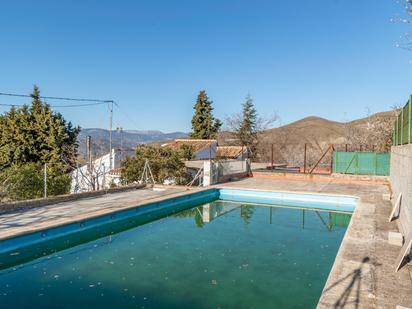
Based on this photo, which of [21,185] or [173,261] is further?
[21,185]

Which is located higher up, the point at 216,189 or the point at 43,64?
the point at 43,64

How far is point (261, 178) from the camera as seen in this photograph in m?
19.9

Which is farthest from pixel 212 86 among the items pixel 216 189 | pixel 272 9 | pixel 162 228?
pixel 162 228

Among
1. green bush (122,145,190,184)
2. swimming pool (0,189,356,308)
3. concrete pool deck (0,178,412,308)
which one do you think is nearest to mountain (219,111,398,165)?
concrete pool deck (0,178,412,308)

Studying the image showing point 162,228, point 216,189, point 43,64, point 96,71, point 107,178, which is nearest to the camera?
point 162,228

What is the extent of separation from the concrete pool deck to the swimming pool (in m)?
0.54

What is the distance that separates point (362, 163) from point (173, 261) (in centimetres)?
1527

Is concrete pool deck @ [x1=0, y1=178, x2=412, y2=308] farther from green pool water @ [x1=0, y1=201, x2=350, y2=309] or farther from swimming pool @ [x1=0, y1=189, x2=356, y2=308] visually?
green pool water @ [x1=0, y1=201, x2=350, y2=309]

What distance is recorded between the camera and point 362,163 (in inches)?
738

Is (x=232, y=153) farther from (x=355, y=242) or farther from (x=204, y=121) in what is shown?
(x=355, y=242)

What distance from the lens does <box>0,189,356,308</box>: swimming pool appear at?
207 inches

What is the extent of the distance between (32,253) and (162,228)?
147 inches

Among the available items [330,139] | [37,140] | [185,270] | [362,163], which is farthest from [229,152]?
[330,139]

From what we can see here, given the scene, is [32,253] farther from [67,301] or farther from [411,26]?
[411,26]
